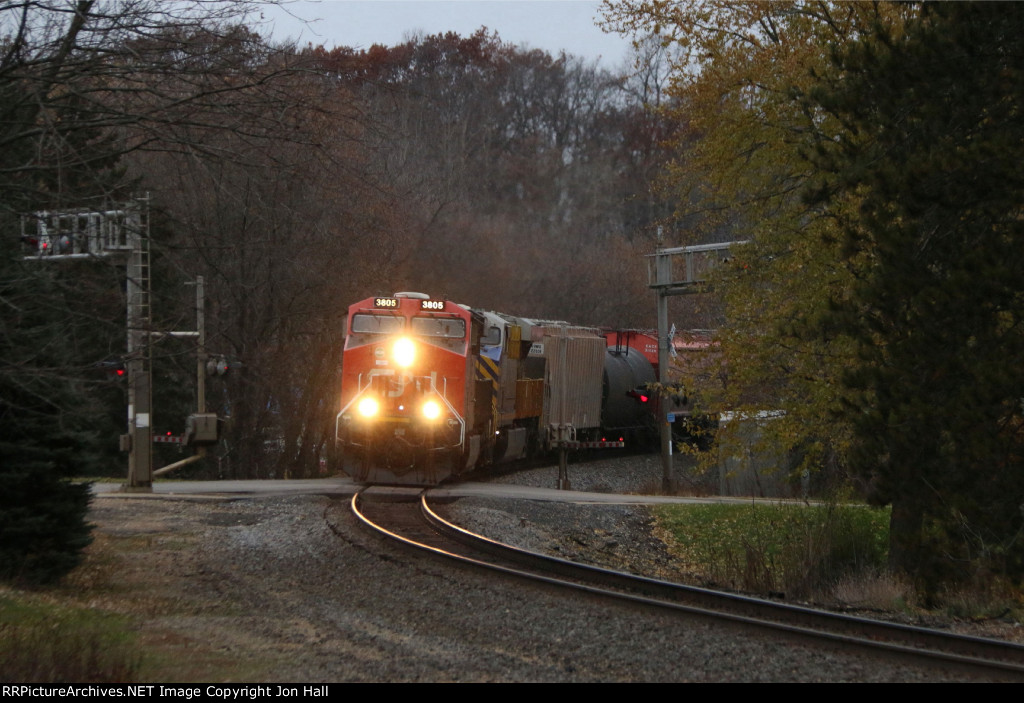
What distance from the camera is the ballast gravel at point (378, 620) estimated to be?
294 inches

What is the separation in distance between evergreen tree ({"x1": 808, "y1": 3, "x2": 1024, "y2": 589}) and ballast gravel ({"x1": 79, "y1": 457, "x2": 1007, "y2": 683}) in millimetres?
4304

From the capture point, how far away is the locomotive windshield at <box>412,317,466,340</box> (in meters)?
20.0

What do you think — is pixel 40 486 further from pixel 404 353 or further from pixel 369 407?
pixel 404 353

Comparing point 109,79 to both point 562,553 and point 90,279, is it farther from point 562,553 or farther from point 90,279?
point 562,553

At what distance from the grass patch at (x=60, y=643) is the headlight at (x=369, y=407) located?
9728mm

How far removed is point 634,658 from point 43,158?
5.55m

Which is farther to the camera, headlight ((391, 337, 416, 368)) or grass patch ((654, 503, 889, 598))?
headlight ((391, 337, 416, 368))

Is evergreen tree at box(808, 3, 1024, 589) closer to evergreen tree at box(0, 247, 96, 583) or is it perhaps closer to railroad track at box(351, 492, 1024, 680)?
railroad track at box(351, 492, 1024, 680)

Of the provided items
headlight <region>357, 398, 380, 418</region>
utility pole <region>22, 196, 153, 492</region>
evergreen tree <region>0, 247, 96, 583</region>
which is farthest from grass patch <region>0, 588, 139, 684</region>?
headlight <region>357, 398, 380, 418</region>

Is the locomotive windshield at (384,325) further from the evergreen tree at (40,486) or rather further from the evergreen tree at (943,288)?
the evergreen tree at (943,288)

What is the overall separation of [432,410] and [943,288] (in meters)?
Result: 9.91

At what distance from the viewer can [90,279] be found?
9391 mm

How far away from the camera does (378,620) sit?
954cm

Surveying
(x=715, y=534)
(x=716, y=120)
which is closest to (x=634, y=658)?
(x=715, y=534)
